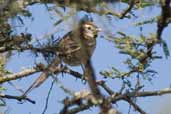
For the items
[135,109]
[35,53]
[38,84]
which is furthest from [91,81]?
[38,84]

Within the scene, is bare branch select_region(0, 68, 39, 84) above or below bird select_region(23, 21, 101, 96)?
below

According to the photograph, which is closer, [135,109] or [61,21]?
[61,21]

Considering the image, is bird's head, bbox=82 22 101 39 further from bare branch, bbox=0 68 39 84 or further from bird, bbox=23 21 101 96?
bare branch, bbox=0 68 39 84

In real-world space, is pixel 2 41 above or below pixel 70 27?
below

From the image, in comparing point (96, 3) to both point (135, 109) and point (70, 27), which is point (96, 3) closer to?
point (70, 27)

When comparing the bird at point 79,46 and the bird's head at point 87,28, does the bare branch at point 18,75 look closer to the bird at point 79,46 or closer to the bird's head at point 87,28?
the bird at point 79,46

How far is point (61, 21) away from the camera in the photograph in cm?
125

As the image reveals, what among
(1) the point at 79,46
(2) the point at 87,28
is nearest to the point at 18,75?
(2) the point at 87,28

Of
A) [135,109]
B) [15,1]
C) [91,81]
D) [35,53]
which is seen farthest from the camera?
[35,53]

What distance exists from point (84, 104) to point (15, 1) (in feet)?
1.02

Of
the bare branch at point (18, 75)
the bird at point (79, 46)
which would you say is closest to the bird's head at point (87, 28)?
the bird at point (79, 46)

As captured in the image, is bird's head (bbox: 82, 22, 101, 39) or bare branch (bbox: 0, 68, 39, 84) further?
bare branch (bbox: 0, 68, 39, 84)

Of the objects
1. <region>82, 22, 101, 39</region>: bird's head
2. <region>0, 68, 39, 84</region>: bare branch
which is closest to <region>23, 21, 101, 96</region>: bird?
<region>82, 22, 101, 39</region>: bird's head

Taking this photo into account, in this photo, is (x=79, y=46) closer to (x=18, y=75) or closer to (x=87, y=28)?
(x=87, y=28)
